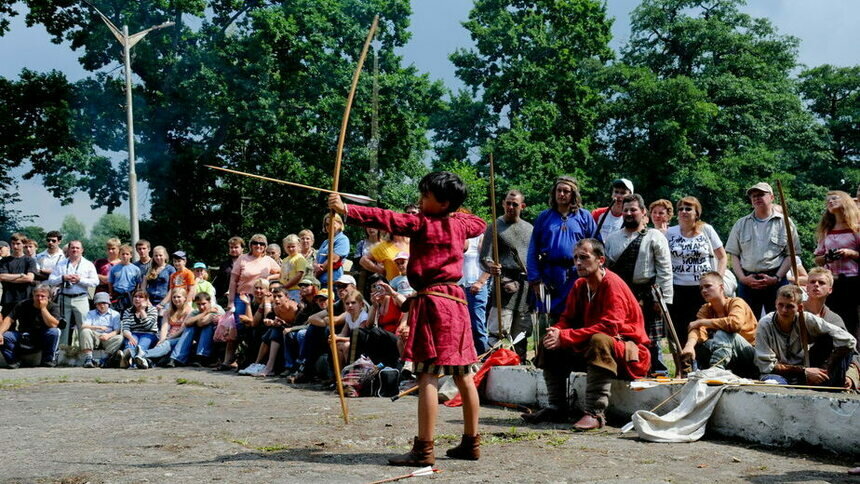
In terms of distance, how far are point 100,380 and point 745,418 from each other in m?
8.08

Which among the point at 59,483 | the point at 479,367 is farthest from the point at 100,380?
the point at 59,483

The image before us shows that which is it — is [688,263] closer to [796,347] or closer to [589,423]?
[796,347]

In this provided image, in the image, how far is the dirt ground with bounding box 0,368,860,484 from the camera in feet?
16.5

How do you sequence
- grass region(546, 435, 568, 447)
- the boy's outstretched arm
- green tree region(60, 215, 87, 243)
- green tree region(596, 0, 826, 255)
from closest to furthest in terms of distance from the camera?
the boy's outstretched arm
grass region(546, 435, 568, 447)
green tree region(596, 0, 826, 255)
green tree region(60, 215, 87, 243)

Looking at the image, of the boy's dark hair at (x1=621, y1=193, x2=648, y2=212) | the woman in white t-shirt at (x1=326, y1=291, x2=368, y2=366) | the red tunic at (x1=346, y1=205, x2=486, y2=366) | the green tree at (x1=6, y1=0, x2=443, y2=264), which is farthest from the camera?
the green tree at (x1=6, y1=0, x2=443, y2=264)

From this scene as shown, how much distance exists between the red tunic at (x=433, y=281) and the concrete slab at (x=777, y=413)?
204 centimetres

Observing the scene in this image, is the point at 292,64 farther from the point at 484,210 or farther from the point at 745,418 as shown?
the point at 745,418

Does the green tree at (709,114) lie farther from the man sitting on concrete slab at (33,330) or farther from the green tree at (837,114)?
the man sitting on concrete slab at (33,330)

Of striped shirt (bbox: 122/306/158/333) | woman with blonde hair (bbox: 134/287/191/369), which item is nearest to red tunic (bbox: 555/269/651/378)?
woman with blonde hair (bbox: 134/287/191/369)

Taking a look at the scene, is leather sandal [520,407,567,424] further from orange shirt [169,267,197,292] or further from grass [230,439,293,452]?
orange shirt [169,267,197,292]

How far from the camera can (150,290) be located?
14.1m

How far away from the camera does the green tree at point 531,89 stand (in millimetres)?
34938

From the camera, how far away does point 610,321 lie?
6750 millimetres

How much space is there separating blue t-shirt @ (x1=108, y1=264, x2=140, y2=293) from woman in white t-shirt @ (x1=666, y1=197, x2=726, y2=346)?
30.0ft
